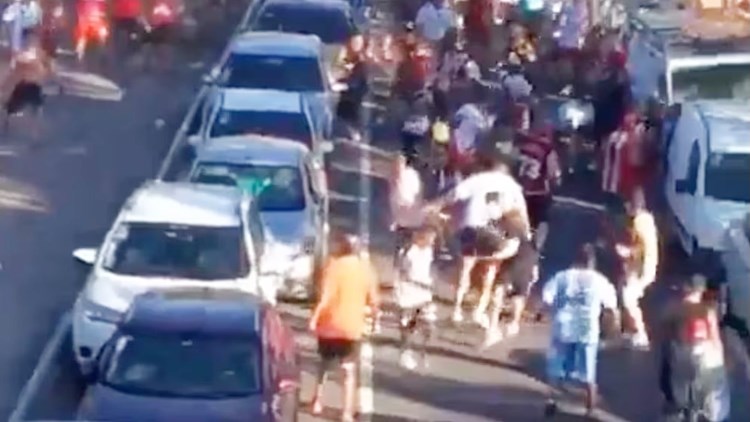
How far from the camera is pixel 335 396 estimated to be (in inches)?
800

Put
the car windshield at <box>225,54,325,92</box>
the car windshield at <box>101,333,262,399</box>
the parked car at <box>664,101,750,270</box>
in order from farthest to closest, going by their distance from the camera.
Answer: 1. the car windshield at <box>225,54,325,92</box>
2. the parked car at <box>664,101,750,270</box>
3. the car windshield at <box>101,333,262,399</box>

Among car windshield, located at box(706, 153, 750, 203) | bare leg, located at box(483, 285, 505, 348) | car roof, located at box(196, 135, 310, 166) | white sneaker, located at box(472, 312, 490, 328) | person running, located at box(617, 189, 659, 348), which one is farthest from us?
car windshield, located at box(706, 153, 750, 203)

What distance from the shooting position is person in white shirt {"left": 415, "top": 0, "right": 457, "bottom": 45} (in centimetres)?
A: 3609

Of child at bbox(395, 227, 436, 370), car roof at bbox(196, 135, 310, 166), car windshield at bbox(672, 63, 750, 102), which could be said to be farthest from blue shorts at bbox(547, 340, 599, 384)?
car windshield at bbox(672, 63, 750, 102)

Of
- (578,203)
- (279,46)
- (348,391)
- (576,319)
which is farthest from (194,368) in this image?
(279,46)

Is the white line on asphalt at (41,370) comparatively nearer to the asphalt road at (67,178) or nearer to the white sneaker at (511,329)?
the asphalt road at (67,178)

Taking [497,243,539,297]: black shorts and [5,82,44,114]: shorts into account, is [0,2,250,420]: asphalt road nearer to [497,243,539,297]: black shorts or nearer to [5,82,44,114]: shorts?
[5,82,44,114]: shorts

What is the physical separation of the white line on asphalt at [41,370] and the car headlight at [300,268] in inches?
83.3

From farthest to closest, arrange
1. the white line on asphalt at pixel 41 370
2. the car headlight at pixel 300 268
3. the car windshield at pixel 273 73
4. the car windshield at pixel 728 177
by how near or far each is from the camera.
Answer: the car windshield at pixel 273 73 → the car windshield at pixel 728 177 → the car headlight at pixel 300 268 → the white line on asphalt at pixel 41 370

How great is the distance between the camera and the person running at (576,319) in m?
18.9

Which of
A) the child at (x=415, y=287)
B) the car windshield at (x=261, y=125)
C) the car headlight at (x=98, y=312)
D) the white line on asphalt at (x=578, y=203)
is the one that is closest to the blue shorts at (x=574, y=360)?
the child at (x=415, y=287)

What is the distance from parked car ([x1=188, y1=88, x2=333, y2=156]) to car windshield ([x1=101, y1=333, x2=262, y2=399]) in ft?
33.2

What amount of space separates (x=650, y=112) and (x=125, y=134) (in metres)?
7.20

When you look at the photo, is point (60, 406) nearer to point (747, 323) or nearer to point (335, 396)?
point (335, 396)
